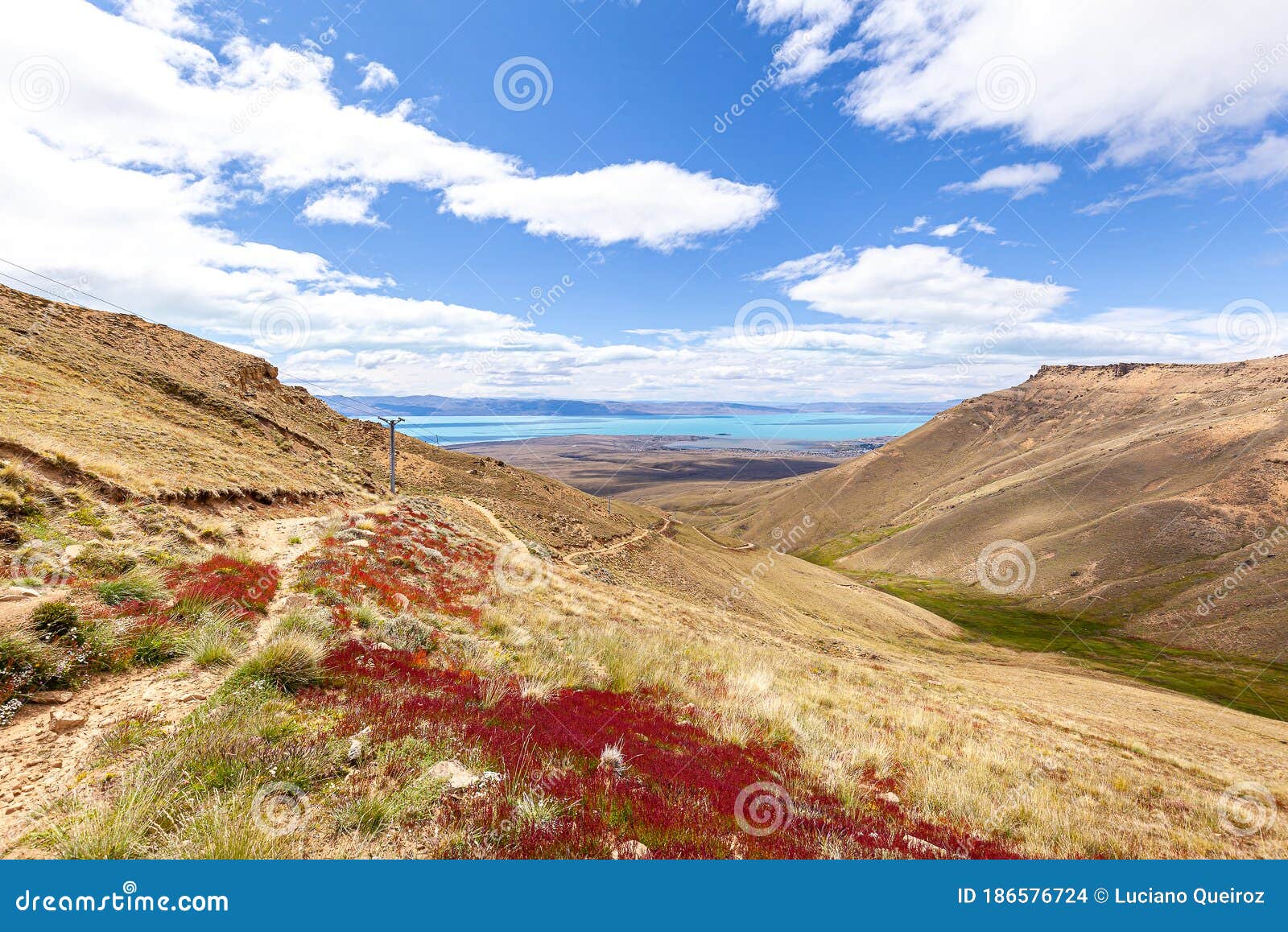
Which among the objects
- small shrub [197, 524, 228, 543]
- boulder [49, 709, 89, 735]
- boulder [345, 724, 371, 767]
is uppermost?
small shrub [197, 524, 228, 543]

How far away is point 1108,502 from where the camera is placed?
95312 millimetres

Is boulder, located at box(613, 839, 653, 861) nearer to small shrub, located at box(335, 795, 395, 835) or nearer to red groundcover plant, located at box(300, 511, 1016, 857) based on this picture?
red groundcover plant, located at box(300, 511, 1016, 857)

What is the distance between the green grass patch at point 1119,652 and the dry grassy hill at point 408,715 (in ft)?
129

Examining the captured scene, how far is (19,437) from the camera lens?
12.8 m

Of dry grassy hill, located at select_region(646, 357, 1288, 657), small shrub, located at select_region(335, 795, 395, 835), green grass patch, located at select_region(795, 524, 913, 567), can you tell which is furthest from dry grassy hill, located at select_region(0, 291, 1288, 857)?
green grass patch, located at select_region(795, 524, 913, 567)

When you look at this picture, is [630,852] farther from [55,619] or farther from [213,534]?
[213,534]

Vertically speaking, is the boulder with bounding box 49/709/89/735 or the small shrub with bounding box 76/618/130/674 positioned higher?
the small shrub with bounding box 76/618/130/674

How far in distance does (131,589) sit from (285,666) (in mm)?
3509

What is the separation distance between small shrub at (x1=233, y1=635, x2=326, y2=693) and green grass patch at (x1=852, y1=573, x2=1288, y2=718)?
74675mm

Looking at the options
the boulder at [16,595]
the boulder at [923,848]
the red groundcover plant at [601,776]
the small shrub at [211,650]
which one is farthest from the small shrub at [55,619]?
the boulder at [923,848]

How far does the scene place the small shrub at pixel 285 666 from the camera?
638 centimetres

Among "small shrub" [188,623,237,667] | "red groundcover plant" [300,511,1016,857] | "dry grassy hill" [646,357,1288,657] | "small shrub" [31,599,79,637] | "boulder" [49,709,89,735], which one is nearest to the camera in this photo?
"red groundcover plant" [300,511,1016,857]

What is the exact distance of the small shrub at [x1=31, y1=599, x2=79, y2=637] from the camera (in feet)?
19.3

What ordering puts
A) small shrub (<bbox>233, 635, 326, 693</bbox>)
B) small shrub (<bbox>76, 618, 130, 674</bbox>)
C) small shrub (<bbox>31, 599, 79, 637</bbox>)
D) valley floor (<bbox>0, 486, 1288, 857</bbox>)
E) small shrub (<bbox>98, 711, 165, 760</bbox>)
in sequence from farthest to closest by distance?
small shrub (<bbox>233, 635, 326, 693</bbox>), small shrub (<bbox>76, 618, 130, 674</bbox>), small shrub (<bbox>31, 599, 79, 637</bbox>), small shrub (<bbox>98, 711, 165, 760</bbox>), valley floor (<bbox>0, 486, 1288, 857</bbox>)
